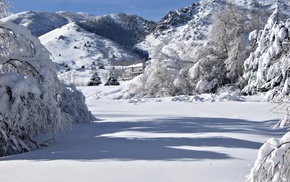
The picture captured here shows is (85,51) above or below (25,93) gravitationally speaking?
above

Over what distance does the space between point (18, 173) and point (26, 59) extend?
370 cm

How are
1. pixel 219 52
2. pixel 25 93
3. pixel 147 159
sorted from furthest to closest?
pixel 219 52 < pixel 25 93 < pixel 147 159

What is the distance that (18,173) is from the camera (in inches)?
165

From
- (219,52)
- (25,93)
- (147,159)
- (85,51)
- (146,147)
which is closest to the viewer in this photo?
(147,159)

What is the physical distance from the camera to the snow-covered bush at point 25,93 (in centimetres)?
674

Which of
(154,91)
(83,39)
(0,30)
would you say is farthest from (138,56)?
(0,30)

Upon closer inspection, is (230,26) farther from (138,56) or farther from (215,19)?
(138,56)

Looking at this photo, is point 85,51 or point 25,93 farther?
point 85,51

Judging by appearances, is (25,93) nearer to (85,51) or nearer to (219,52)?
(219,52)

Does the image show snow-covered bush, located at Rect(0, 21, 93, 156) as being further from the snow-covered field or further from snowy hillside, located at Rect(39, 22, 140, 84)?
snowy hillside, located at Rect(39, 22, 140, 84)

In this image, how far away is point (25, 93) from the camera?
682 centimetres

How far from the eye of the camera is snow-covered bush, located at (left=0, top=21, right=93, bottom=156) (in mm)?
→ 6738

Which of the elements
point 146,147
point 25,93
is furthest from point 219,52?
point 146,147

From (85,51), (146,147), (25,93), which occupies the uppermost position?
(85,51)
